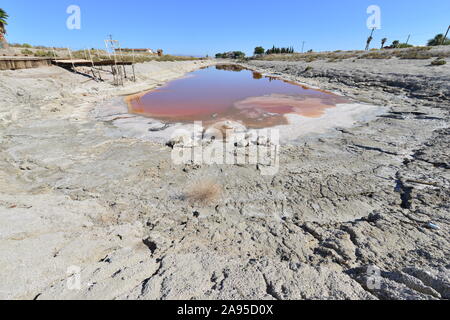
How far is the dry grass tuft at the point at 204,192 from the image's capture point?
5.10m

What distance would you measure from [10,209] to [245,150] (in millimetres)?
6502

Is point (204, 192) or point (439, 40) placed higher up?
point (439, 40)

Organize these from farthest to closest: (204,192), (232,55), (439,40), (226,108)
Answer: (232,55)
(439,40)
(226,108)
(204,192)

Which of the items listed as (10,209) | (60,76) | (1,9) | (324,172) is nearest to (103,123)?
(10,209)

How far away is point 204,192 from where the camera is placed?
540 centimetres

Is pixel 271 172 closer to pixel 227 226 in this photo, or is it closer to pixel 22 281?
pixel 227 226

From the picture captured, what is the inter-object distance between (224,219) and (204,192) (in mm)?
1189

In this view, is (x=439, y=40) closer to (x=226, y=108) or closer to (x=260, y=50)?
(x=226, y=108)

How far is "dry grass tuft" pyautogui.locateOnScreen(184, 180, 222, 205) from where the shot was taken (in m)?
5.10

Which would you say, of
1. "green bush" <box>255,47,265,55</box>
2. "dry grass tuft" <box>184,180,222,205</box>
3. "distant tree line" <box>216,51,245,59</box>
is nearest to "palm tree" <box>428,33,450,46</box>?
"dry grass tuft" <box>184,180,222,205</box>

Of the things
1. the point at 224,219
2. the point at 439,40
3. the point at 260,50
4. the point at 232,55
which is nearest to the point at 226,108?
the point at 224,219

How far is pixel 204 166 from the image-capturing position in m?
6.57

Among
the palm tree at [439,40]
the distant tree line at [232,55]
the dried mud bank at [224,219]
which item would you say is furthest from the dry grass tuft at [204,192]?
the distant tree line at [232,55]

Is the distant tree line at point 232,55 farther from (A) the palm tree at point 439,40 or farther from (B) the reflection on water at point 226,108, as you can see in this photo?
(B) the reflection on water at point 226,108
